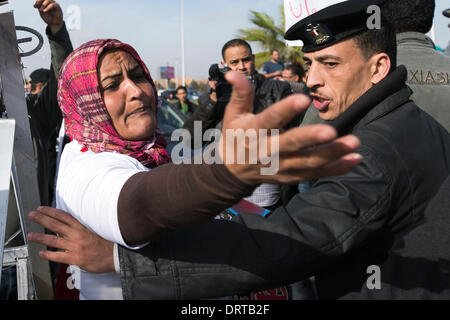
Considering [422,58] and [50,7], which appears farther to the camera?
[50,7]

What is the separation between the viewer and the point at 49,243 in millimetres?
1231

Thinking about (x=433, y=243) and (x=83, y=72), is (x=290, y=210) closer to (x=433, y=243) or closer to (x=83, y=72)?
(x=433, y=243)

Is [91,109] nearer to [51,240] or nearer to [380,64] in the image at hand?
[51,240]

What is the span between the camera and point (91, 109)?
1641 millimetres

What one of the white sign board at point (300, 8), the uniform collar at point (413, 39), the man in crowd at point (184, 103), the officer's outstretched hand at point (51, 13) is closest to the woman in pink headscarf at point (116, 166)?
the officer's outstretched hand at point (51, 13)

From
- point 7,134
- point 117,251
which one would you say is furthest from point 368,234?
point 7,134

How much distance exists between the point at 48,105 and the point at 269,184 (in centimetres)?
261

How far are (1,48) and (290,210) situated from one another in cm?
160

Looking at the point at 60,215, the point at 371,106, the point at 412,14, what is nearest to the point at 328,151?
the point at 371,106

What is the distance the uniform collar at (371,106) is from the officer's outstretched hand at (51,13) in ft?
6.81

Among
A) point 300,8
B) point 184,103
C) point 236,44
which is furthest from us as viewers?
point 184,103

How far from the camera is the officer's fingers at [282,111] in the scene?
→ 2.30 feet

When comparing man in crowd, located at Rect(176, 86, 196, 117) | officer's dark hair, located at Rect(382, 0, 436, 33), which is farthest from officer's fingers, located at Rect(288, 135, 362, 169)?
man in crowd, located at Rect(176, 86, 196, 117)

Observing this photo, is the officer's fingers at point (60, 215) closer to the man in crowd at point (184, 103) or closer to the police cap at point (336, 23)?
the police cap at point (336, 23)
